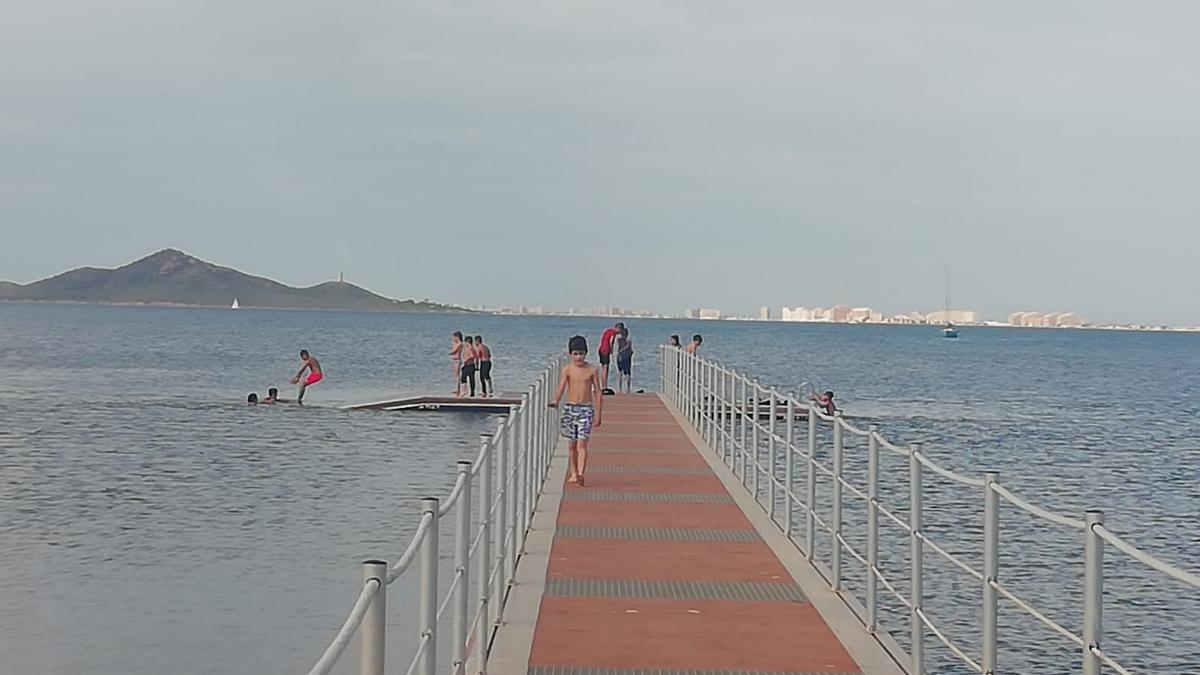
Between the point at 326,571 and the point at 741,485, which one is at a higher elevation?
the point at 741,485

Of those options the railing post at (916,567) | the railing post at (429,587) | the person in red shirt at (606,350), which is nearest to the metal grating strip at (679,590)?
the railing post at (916,567)

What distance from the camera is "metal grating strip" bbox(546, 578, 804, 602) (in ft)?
31.9

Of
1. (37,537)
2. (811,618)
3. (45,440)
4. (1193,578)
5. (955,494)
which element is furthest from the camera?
(45,440)

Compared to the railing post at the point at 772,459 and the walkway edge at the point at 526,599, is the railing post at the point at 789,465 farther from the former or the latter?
the walkway edge at the point at 526,599

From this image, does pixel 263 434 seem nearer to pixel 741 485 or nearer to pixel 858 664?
pixel 741 485

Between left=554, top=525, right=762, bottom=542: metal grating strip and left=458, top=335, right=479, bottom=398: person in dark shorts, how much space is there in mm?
22899

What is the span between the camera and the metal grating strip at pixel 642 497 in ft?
47.4

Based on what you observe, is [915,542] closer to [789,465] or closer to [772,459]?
[789,465]

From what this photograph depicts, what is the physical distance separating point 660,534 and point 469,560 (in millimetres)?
5015

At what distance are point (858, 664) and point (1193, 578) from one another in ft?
12.1

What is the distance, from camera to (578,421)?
15.0 metres

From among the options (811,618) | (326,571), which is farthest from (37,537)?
(811,618)

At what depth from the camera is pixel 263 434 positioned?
32812mm

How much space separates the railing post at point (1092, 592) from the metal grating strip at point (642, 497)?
8904 millimetres
